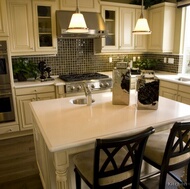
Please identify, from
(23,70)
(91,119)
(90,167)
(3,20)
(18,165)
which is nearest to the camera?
(90,167)

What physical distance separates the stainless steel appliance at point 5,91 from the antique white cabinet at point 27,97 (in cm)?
12

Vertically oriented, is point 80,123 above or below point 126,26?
below

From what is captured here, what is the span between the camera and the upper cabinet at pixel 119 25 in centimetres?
400

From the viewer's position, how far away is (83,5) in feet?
12.1

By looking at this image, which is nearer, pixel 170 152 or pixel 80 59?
pixel 170 152

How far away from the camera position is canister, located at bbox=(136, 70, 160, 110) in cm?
181

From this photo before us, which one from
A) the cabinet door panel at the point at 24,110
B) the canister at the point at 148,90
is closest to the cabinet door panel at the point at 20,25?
the cabinet door panel at the point at 24,110

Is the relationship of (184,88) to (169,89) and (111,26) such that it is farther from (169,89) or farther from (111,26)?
(111,26)

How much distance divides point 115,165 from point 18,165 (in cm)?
181

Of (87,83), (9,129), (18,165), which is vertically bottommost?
(18,165)

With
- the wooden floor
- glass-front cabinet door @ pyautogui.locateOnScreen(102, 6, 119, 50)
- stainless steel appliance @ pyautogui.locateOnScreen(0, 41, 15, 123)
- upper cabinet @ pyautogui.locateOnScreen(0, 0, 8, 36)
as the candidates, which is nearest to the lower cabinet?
glass-front cabinet door @ pyautogui.locateOnScreen(102, 6, 119, 50)

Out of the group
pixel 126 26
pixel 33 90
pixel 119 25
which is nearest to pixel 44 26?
pixel 33 90

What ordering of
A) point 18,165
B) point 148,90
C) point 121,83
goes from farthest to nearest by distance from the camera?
point 18,165
point 121,83
point 148,90

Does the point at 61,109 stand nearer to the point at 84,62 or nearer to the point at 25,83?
the point at 25,83
